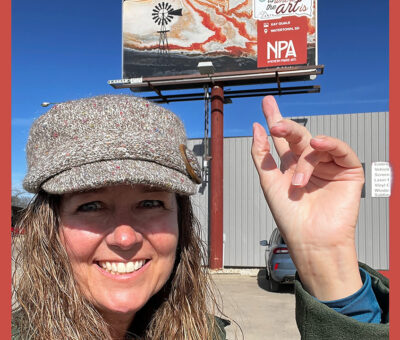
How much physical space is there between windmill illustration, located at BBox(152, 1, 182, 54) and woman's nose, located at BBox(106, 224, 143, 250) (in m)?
13.0

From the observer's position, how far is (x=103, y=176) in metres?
1.34

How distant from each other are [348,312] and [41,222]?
1.20 m

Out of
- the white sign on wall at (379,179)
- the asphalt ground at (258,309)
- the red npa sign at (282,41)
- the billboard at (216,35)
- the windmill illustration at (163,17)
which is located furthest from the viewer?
the windmill illustration at (163,17)

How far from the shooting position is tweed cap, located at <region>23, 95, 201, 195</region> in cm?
136

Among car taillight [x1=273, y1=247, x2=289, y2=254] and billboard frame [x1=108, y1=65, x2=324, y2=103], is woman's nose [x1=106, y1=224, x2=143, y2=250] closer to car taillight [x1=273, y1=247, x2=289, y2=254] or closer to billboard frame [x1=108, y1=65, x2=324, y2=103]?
car taillight [x1=273, y1=247, x2=289, y2=254]

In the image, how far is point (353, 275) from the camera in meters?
1.55

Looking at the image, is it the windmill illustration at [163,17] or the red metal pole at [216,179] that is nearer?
the red metal pole at [216,179]

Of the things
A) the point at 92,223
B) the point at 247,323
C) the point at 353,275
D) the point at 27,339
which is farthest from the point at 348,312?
the point at 247,323

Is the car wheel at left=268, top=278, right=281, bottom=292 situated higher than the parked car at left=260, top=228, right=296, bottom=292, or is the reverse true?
the parked car at left=260, top=228, right=296, bottom=292

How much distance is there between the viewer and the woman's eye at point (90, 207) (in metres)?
1.46

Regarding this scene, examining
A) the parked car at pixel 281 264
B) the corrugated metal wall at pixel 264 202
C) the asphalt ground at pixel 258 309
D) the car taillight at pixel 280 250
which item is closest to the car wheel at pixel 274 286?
the asphalt ground at pixel 258 309

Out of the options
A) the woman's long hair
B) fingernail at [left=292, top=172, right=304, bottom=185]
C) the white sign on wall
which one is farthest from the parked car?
the woman's long hair

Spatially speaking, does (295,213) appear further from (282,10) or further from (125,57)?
(125,57)

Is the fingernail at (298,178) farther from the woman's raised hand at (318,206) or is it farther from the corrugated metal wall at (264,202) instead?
the corrugated metal wall at (264,202)
